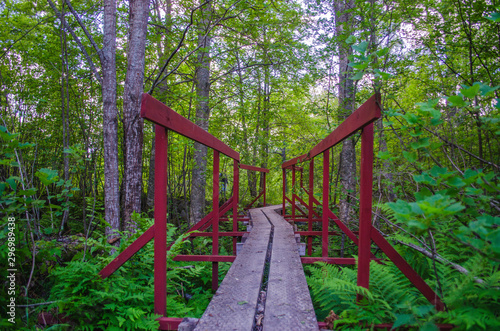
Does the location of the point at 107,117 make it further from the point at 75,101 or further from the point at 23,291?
the point at 75,101

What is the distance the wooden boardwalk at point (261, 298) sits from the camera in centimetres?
200

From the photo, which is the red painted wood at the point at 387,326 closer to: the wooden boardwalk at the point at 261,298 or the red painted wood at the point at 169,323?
the wooden boardwalk at the point at 261,298

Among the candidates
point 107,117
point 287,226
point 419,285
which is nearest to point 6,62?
point 107,117

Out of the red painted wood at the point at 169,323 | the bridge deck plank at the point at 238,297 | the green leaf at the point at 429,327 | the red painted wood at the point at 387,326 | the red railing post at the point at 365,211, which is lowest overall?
the red painted wood at the point at 169,323

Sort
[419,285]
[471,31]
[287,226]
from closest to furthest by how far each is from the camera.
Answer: [419,285]
[471,31]
[287,226]

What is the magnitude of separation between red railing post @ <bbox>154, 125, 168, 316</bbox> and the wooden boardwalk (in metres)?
0.41

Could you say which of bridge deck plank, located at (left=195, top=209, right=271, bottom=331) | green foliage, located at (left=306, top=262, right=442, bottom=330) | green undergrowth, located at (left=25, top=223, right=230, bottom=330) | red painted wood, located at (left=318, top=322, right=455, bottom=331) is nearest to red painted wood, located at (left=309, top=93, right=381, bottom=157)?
green foliage, located at (left=306, top=262, right=442, bottom=330)

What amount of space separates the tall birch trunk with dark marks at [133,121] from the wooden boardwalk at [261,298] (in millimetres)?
2001

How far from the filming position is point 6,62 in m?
6.36

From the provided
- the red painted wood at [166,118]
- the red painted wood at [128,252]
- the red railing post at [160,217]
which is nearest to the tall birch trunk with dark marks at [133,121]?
the red painted wood at [166,118]

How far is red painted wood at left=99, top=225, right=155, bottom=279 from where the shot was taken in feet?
7.23

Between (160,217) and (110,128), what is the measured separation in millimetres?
2838

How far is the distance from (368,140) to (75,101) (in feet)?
23.4

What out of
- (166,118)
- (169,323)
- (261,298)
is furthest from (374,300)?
(166,118)
